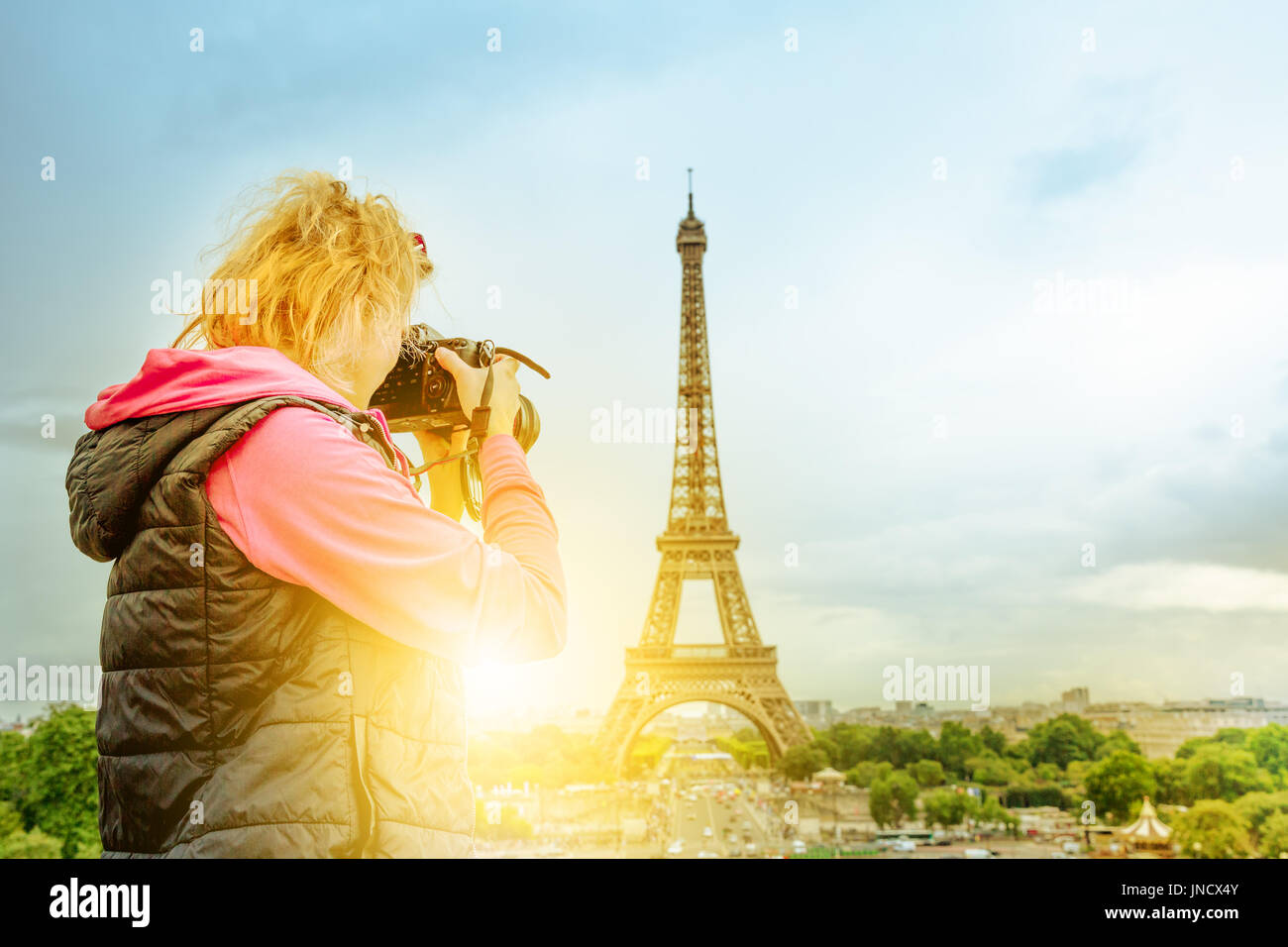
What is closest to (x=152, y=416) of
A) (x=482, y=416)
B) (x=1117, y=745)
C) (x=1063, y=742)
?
(x=482, y=416)

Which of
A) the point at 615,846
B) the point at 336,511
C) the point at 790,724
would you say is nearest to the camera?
the point at 336,511

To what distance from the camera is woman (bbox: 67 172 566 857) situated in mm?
759

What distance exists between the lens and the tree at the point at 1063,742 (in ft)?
47.4

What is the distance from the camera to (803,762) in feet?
43.3

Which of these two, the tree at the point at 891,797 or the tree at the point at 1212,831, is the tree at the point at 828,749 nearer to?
the tree at the point at 891,797

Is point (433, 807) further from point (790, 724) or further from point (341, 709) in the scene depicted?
point (790, 724)

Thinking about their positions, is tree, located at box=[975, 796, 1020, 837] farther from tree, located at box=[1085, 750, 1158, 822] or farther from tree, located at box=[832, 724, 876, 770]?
tree, located at box=[832, 724, 876, 770]

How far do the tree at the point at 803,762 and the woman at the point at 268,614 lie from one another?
13.0m

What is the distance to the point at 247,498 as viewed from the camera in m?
0.76

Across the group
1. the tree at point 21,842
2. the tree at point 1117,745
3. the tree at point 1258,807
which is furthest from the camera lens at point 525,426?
the tree at point 1117,745

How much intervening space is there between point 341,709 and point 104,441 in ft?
0.96
